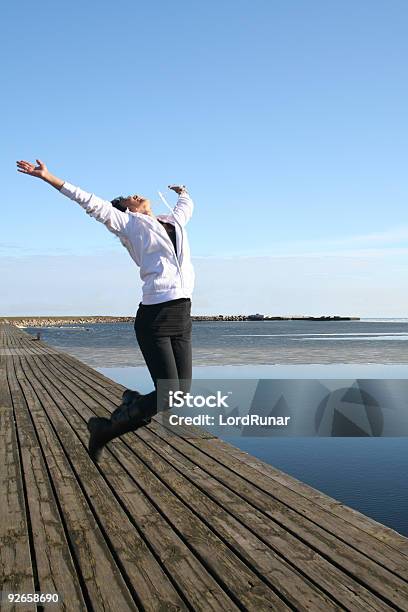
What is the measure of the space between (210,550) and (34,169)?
2.42 meters

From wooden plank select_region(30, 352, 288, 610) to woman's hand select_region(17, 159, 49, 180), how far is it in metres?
2.12

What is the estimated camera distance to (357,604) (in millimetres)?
2674

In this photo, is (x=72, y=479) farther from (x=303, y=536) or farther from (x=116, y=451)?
(x=303, y=536)

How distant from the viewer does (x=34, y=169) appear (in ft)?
13.1

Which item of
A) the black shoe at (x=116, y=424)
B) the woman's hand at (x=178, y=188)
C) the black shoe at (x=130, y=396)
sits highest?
the woman's hand at (x=178, y=188)

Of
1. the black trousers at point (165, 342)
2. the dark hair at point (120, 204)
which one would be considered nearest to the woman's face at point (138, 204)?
the dark hair at point (120, 204)

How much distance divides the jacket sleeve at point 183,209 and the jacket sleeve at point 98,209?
17.0 inches

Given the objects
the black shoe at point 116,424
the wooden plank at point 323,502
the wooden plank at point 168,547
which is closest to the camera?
the wooden plank at point 168,547

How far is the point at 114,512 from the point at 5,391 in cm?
719

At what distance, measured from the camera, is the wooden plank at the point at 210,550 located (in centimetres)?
277

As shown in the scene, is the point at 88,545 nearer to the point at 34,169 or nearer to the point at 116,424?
the point at 116,424

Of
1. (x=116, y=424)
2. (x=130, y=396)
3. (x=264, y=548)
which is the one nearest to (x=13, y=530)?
(x=116, y=424)

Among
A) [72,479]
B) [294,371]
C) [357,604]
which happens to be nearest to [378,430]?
[72,479]

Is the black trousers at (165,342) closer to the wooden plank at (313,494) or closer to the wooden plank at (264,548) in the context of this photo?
the wooden plank at (264,548)
